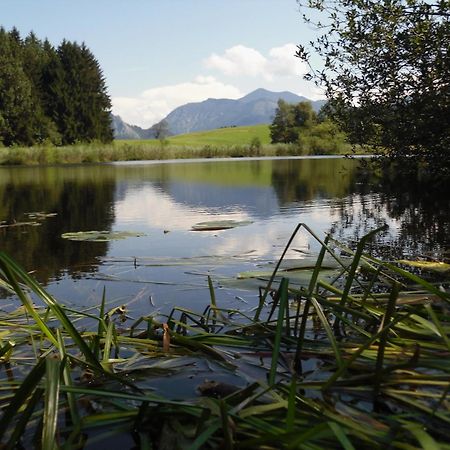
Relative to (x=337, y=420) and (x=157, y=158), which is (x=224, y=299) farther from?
(x=157, y=158)

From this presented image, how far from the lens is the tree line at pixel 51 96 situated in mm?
69500

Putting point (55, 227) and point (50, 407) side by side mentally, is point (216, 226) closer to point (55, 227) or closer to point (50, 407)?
point (55, 227)

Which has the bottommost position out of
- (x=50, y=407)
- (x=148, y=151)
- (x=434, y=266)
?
(x=434, y=266)

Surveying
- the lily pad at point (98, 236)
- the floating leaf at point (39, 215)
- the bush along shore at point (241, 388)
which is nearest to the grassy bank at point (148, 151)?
the floating leaf at point (39, 215)

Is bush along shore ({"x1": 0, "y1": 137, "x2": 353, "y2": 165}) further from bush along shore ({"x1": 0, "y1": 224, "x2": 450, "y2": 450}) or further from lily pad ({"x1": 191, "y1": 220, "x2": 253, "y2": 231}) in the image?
bush along shore ({"x1": 0, "y1": 224, "x2": 450, "y2": 450})

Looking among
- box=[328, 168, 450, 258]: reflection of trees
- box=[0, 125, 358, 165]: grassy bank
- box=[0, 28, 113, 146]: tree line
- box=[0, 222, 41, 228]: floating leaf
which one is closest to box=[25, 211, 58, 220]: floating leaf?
box=[0, 222, 41, 228]: floating leaf

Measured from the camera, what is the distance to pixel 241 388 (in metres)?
2.81

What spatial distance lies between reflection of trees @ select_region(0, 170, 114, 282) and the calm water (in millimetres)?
25

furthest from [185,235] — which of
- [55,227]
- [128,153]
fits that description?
[128,153]

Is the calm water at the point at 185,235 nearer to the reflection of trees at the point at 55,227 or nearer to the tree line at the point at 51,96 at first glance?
the reflection of trees at the point at 55,227

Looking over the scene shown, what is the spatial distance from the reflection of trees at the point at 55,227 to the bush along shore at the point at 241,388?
4.00 meters

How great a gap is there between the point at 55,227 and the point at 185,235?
3.81 meters

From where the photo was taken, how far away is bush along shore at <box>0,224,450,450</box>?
208 centimetres

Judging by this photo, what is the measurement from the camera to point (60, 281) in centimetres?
653
